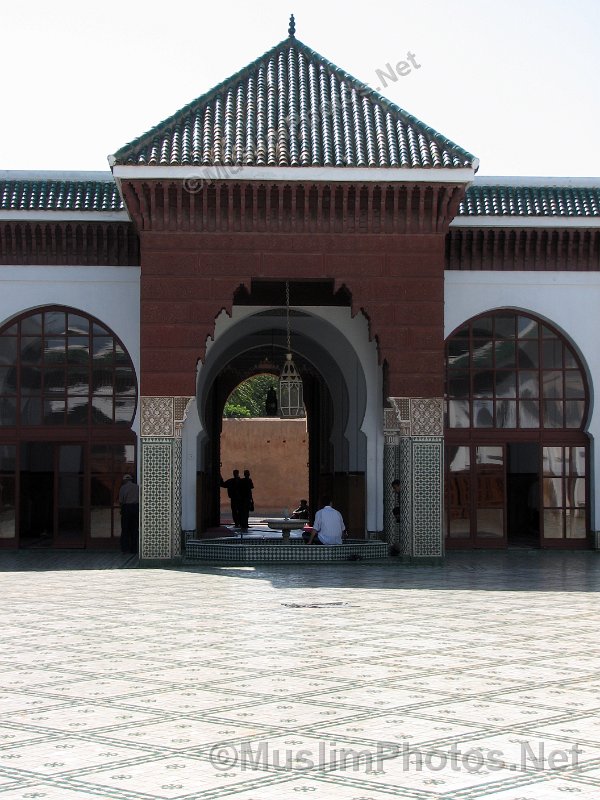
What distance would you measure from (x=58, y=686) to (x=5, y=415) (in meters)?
6.80

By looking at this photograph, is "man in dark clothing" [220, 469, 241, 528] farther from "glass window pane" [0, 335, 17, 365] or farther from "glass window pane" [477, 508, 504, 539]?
"glass window pane" [0, 335, 17, 365]

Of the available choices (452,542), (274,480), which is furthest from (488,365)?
(274,480)

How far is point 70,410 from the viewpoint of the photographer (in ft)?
35.9

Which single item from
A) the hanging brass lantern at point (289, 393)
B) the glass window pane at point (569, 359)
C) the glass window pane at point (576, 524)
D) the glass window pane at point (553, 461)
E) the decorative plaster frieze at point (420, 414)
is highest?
the glass window pane at point (569, 359)

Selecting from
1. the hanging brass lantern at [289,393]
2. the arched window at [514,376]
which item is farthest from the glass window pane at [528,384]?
the hanging brass lantern at [289,393]

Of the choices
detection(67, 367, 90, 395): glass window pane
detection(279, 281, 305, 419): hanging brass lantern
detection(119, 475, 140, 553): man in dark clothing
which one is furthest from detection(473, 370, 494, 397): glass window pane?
detection(67, 367, 90, 395): glass window pane

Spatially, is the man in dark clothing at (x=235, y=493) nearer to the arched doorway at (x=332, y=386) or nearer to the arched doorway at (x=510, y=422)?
the arched doorway at (x=332, y=386)

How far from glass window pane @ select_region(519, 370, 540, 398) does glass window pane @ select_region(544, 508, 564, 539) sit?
3.49 ft

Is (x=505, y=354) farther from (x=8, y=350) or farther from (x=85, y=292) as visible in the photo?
(x=8, y=350)

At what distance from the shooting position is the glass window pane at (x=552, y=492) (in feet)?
36.7

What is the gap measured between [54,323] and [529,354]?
427 centimetres

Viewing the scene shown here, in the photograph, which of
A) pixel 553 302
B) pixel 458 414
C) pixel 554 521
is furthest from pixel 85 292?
pixel 554 521

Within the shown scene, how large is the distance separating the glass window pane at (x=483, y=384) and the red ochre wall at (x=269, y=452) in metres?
9.63

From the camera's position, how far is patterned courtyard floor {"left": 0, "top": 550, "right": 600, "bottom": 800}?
314 cm
